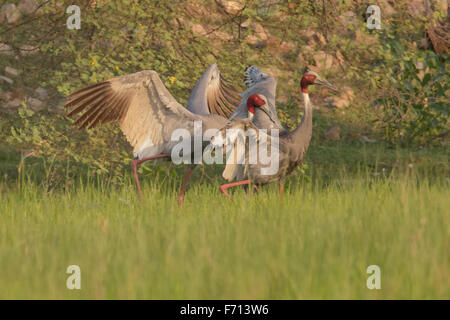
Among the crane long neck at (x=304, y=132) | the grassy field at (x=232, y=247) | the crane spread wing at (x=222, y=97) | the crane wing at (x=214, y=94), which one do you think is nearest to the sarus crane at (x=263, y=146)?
the crane long neck at (x=304, y=132)

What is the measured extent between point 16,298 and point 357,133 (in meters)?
9.58

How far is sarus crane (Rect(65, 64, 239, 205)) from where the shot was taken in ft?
20.7


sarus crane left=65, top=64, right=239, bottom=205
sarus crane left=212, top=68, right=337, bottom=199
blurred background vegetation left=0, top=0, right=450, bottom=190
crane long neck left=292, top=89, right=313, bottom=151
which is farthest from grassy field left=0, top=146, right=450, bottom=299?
blurred background vegetation left=0, top=0, right=450, bottom=190

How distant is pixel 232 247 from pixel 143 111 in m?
2.74

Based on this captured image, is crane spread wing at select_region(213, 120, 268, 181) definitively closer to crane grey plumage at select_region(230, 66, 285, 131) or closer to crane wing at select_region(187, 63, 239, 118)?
crane grey plumage at select_region(230, 66, 285, 131)

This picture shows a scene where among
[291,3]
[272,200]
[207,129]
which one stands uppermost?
[291,3]

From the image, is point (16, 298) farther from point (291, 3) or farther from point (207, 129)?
point (291, 3)

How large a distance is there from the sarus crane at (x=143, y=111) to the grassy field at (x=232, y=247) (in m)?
0.76

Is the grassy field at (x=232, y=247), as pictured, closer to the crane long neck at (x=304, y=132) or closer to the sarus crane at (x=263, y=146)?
the sarus crane at (x=263, y=146)

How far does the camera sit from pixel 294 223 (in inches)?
189

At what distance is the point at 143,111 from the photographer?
657 cm

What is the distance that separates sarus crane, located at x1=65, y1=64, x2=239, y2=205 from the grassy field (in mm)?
763

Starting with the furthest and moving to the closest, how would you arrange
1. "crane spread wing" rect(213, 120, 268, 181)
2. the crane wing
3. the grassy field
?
1. the crane wing
2. "crane spread wing" rect(213, 120, 268, 181)
3. the grassy field
